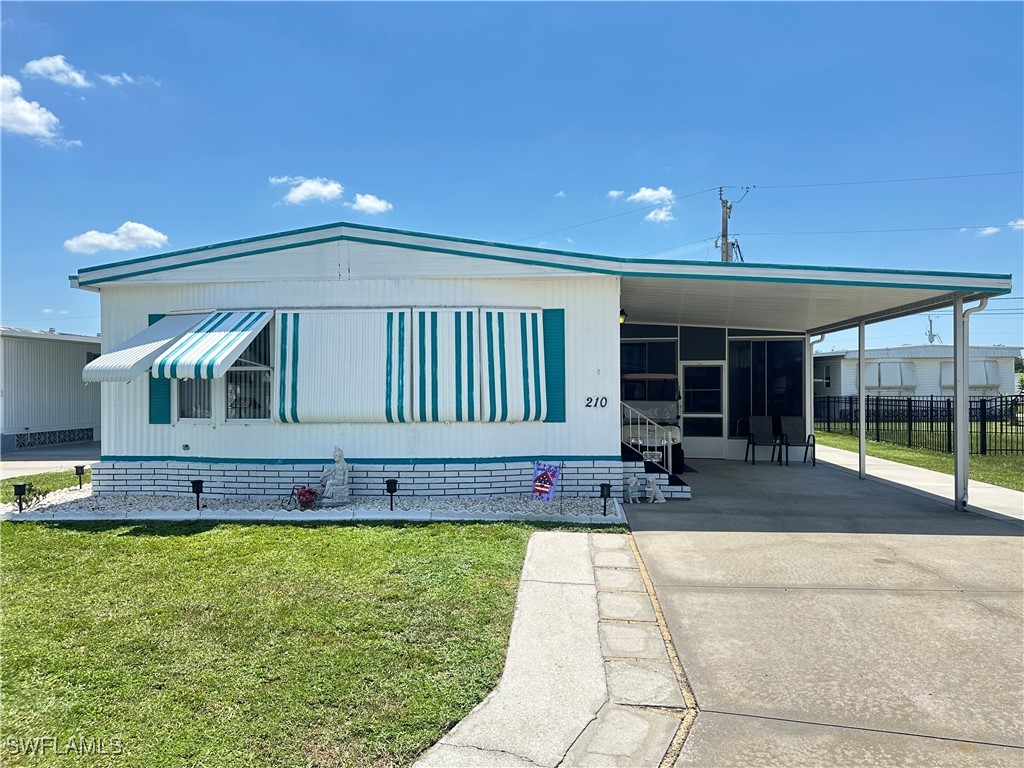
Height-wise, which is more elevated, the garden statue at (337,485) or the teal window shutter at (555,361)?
the teal window shutter at (555,361)

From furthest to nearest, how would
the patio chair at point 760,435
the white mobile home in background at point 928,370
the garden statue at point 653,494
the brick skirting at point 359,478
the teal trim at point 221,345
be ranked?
the white mobile home in background at point 928,370 → the patio chair at point 760,435 → the garden statue at point 653,494 → the brick skirting at point 359,478 → the teal trim at point 221,345

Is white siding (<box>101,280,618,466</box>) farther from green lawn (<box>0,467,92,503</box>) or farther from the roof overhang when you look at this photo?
green lawn (<box>0,467,92,503</box>)

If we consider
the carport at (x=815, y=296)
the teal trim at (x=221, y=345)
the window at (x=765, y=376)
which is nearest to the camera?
the teal trim at (x=221, y=345)

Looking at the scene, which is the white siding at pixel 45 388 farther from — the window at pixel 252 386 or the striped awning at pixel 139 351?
the window at pixel 252 386

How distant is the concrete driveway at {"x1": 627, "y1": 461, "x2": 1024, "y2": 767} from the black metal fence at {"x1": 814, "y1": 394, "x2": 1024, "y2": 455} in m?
8.05

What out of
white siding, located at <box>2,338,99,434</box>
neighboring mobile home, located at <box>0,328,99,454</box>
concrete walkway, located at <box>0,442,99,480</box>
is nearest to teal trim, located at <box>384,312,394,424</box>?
concrete walkway, located at <box>0,442,99,480</box>

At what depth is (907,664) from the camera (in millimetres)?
3553

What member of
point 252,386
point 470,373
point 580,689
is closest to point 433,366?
point 470,373

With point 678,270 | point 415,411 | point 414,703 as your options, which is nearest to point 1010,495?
point 678,270

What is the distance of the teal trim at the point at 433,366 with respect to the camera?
7.84 m

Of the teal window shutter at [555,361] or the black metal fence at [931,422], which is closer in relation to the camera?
the teal window shutter at [555,361]

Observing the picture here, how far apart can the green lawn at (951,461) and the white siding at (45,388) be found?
21.4 metres

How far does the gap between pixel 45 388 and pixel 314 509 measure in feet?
43.8

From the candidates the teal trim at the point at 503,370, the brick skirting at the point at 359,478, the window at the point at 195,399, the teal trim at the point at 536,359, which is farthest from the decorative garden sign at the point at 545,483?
the window at the point at 195,399
